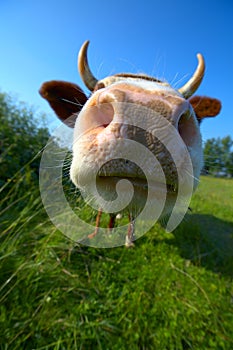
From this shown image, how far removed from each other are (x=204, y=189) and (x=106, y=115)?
25.5 feet

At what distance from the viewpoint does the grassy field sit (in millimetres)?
1961

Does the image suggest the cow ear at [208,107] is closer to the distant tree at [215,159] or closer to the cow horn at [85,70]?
the distant tree at [215,159]

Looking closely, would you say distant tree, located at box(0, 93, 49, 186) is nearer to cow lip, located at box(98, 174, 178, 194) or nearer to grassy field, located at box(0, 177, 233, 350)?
grassy field, located at box(0, 177, 233, 350)

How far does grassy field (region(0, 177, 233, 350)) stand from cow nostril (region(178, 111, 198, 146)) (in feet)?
5.24

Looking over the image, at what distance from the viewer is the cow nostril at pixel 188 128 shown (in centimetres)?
123

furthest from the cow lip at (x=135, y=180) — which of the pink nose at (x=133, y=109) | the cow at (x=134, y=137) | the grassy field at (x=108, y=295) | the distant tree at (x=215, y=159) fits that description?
the grassy field at (x=108, y=295)

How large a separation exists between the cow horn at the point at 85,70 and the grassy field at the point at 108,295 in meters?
1.22

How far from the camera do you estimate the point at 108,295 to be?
95.7 inches

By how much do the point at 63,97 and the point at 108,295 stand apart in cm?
189

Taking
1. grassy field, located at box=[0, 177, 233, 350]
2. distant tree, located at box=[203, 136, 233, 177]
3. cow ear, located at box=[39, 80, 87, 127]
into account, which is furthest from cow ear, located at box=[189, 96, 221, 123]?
grassy field, located at box=[0, 177, 233, 350]

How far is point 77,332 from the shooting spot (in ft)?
6.44

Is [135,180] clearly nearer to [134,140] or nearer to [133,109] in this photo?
[134,140]

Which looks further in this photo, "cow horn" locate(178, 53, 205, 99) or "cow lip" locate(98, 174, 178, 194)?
"cow horn" locate(178, 53, 205, 99)

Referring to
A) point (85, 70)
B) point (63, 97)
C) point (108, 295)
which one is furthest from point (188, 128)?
point (108, 295)
